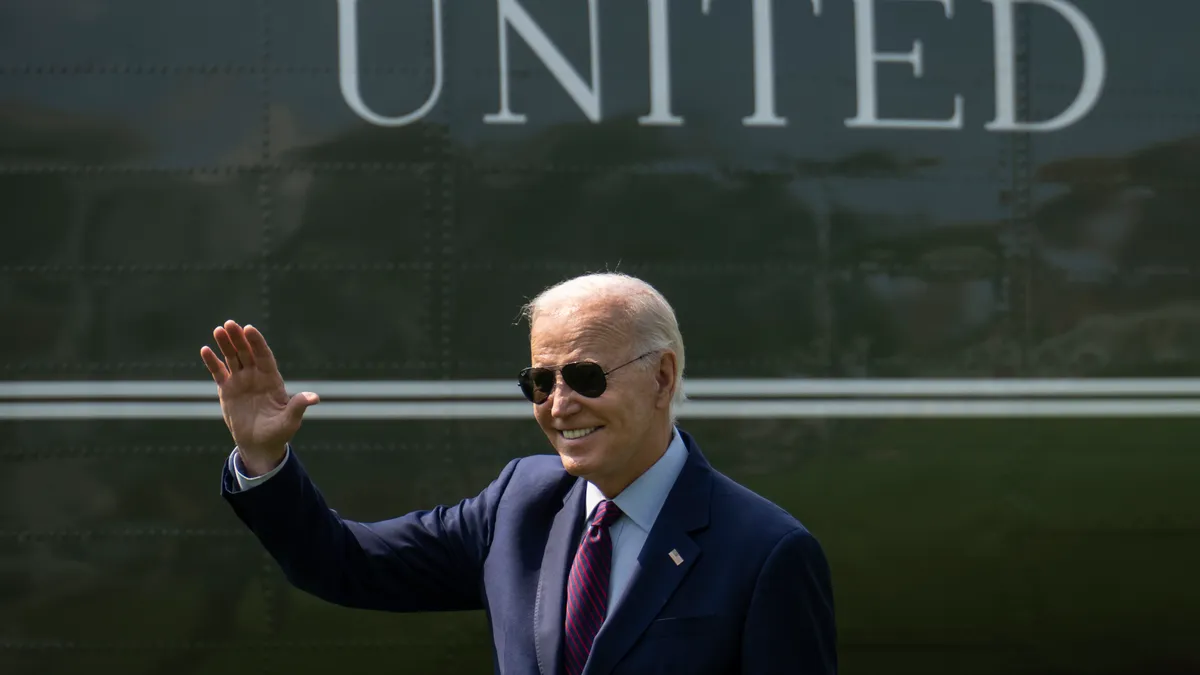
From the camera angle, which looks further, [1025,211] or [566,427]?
[1025,211]

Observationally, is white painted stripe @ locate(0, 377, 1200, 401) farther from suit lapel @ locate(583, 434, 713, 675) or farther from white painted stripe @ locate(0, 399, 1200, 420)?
suit lapel @ locate(583, 434, 713, 675)

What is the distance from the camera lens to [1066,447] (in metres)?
3.31

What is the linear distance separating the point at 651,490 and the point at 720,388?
1.40 metres

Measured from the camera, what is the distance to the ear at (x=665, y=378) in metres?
1.90

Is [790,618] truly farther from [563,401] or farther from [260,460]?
[260,460]

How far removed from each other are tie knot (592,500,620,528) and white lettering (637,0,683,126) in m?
1.63

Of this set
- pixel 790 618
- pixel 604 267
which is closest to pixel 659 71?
pixel 604 267

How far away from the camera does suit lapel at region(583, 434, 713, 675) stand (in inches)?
68.8

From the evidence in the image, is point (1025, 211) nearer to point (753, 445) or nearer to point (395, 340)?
point (753, 445)

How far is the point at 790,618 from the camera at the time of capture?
1729 mm

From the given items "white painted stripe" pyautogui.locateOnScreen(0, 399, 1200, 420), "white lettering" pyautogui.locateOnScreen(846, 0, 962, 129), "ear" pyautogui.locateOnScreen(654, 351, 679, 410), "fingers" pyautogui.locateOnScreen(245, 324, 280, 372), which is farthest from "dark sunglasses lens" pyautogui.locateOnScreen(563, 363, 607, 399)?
"white lettering" pyautogui.locateOnScreen(846, 0, 962, 129)

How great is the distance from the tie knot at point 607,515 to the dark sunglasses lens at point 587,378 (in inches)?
7.5

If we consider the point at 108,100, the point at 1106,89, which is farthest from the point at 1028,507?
the point at 108,100

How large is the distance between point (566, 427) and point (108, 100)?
2024 millimetres
